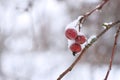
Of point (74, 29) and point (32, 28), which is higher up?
point (74, 29)

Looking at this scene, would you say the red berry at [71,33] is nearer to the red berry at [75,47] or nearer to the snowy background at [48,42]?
the red berry at [75,47]

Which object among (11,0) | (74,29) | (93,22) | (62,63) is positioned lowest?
(62,63)

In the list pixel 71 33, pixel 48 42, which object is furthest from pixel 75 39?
pixel 48 42

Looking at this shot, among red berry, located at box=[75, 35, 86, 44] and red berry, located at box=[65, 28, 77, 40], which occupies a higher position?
red berry, located at box=[65, 28, 77, 40]

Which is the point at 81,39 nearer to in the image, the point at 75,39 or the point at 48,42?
the point at 75,39

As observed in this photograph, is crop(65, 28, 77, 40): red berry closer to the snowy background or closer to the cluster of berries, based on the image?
the cluster of berries

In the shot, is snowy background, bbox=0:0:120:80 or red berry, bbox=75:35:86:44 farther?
snowy background, bbox=0:0:120:80

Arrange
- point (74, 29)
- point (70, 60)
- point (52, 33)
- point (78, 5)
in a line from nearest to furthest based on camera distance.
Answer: point (74, 29)
point (70, 60)
point (78, 5)
point (52, 33)

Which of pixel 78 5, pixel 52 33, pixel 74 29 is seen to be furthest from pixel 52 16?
pixel 74 29

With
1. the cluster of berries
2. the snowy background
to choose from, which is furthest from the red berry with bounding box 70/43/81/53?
the snowy background

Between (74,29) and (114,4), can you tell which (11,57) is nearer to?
(114,4)
